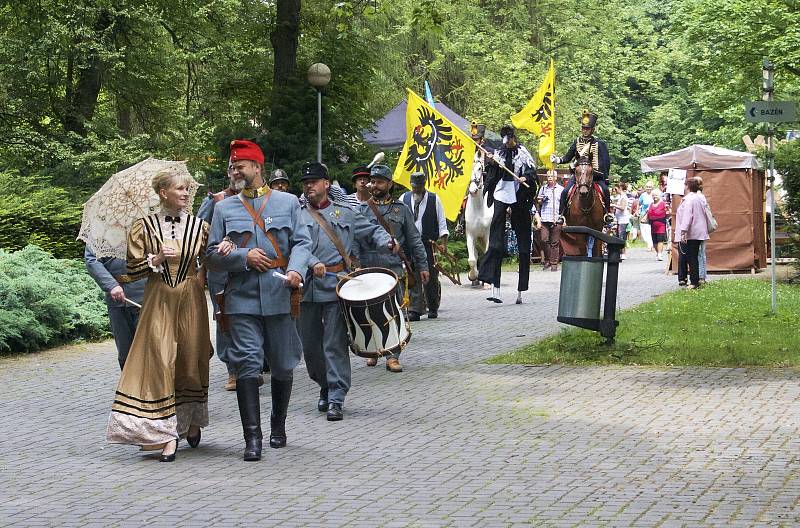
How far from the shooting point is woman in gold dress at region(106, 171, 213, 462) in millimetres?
9062

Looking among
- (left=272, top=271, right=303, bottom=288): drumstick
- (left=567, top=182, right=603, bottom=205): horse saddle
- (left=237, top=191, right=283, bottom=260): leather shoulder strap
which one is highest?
(left=567, top=182, right=603, bottom=205): horse saddle

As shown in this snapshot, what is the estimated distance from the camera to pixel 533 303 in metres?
21.4

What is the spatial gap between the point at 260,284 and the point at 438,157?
431 inches

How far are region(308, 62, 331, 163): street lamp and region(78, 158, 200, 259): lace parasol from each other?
43.9 ft

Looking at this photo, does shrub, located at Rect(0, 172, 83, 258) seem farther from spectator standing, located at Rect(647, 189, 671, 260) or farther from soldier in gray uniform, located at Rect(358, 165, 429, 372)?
spectator standing, located at Rect(647, 189, 671, 260)

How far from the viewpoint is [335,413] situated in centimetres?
1075

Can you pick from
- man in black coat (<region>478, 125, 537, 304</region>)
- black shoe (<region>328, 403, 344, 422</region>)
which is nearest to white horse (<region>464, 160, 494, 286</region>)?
man in black coat (<region>478, 125, 537, 304</region>)

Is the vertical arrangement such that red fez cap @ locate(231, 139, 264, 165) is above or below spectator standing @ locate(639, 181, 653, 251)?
above

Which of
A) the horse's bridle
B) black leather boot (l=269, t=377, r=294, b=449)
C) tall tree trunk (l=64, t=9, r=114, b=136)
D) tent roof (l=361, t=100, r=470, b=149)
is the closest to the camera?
black leather boot (l=269, t=377, r=294, b=449)

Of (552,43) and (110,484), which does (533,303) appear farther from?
(552,43)

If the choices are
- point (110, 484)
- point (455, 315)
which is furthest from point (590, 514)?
point (455, 315)

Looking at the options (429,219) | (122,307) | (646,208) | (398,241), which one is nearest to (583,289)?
(398,241)

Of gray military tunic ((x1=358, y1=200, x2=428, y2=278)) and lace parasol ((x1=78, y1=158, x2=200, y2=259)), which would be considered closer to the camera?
lace parasol ((x1=78, y1=158, x2=200, y2=259))

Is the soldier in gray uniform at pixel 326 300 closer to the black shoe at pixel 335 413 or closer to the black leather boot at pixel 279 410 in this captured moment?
the black shoe at pixel 335 413
